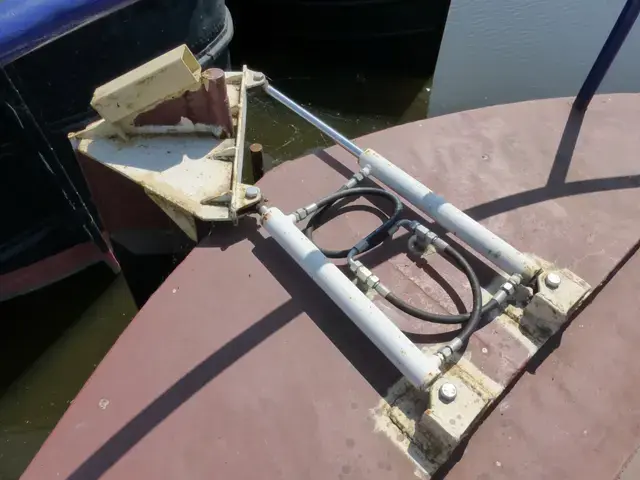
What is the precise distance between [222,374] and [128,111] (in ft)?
4.04

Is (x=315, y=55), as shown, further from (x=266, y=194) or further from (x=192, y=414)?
(x=192, y=414)

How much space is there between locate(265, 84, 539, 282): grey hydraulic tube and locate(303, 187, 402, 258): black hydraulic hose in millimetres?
55

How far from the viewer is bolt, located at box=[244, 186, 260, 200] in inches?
86.7

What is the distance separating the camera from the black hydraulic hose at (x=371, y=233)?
207 cm

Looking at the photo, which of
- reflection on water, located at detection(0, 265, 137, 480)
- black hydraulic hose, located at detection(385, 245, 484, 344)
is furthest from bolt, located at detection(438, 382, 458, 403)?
reflection on water, located at detection(0, 265, 137, 480)

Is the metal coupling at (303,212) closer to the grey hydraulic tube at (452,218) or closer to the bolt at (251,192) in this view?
the bolt at (251,192)

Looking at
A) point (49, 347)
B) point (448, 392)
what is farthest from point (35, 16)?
point (448, 392)

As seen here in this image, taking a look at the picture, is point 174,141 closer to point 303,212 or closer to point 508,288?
point 303,212

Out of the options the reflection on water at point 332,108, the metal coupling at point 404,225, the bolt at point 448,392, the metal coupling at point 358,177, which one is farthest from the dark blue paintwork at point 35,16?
the reflection on water at point 332,108

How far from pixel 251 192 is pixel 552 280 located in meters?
1.23

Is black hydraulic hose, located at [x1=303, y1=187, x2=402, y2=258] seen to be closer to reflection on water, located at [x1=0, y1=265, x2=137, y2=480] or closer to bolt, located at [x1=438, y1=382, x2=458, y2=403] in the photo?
bolt, located at [x1=438, y1=382, x2=458, y2=403]

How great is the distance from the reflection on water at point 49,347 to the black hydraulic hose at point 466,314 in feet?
9.43

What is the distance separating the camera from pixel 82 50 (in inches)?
130

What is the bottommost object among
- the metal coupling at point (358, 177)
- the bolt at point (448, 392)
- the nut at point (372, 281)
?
the bolt at point (448, 392)
